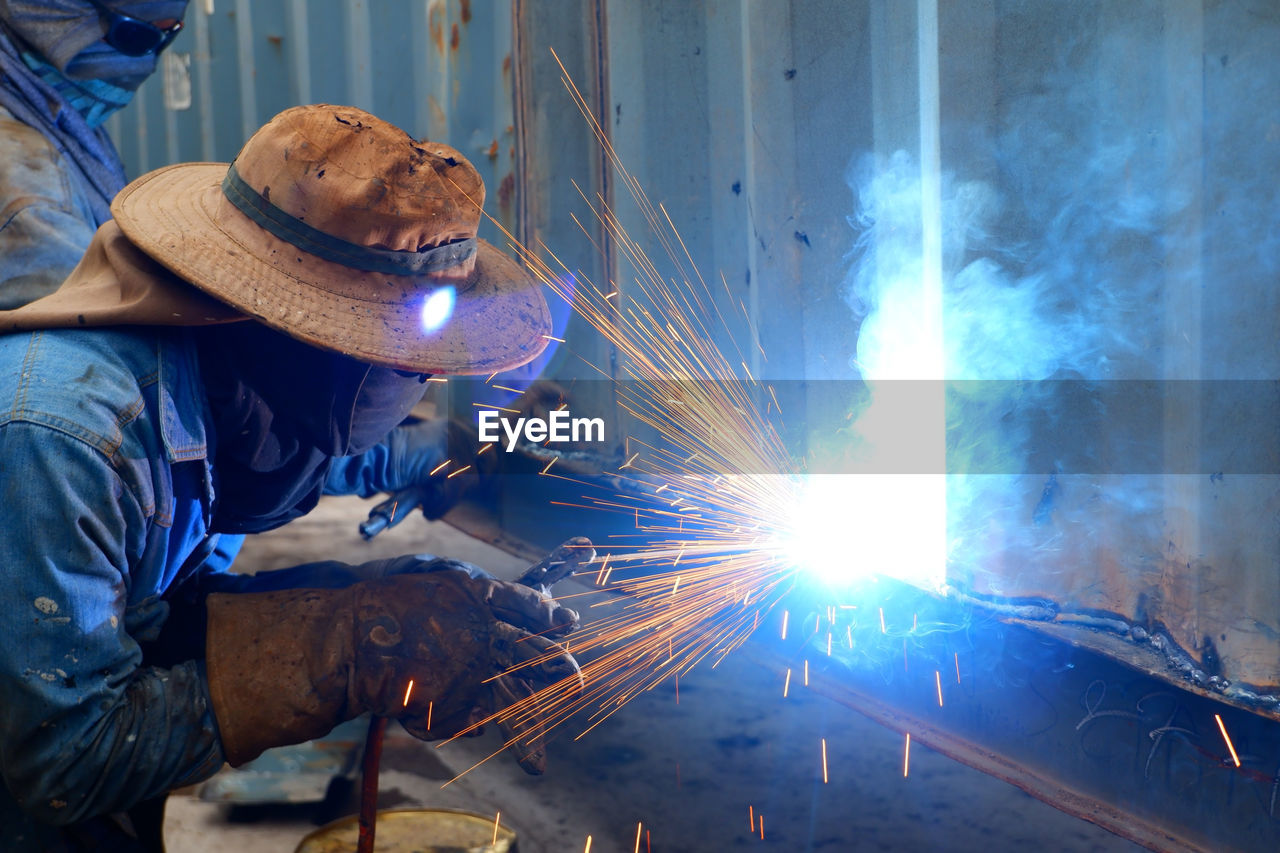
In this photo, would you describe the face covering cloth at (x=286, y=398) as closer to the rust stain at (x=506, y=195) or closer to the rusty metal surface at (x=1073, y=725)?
the rusty metal surface at (x=1073, y=725)

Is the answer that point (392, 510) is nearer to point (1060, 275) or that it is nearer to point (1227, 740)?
point (1060, 275)

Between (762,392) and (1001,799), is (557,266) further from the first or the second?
(1001,799)

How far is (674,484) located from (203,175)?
1.32 m

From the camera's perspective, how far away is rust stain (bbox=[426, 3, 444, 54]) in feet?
11.7

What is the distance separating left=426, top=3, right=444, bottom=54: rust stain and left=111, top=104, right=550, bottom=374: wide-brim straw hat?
2.17 meters

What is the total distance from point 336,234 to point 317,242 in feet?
0.11

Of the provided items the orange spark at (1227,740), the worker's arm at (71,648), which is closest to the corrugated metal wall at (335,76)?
the worker's arm at (71,648)

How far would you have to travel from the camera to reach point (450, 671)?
1.64 metres

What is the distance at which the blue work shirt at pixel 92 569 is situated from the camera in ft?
4.57

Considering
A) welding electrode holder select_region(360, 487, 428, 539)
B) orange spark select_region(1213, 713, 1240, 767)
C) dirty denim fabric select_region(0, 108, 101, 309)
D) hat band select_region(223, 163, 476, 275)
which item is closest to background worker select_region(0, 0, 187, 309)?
dirty denim fabric select_region(0, 108, 101, 309)

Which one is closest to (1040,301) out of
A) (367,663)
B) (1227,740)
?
(1227,740)

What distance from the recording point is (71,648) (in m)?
1.42

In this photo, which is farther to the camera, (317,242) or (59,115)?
(59,115)

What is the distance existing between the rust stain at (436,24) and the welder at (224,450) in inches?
79.0
